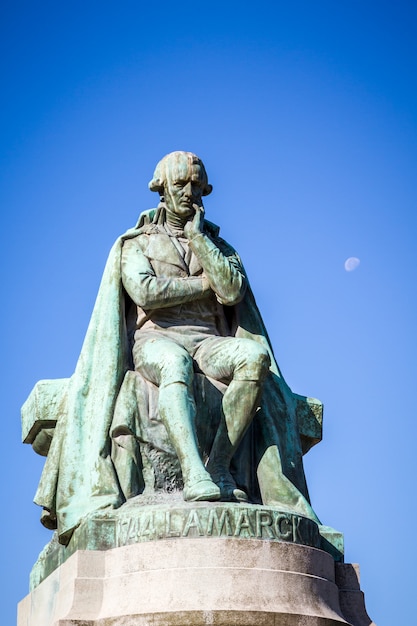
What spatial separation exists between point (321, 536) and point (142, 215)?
Answer: 3524 mm

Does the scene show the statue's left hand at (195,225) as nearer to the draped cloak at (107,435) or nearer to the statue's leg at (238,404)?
the draped cloak at (107,435)

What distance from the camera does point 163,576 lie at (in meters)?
10.1

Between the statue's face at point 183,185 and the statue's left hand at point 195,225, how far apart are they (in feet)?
0.31

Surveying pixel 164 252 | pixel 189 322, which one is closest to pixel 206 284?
pixel 189 322

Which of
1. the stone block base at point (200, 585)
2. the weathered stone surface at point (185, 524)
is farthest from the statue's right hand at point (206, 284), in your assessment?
the stone block base at point (200, 585)

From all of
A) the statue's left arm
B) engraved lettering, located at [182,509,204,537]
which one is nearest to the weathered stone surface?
engraved lettering, located at [182,509,204,537]

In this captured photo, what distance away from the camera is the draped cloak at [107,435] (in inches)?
449

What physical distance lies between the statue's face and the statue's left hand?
3.7 inches

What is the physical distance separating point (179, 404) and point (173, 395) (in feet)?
0.32

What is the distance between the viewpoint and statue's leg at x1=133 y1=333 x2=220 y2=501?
10.6 metres

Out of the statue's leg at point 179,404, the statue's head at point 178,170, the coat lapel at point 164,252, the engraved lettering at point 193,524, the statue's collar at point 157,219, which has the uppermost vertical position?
the statue's head at point 178,170

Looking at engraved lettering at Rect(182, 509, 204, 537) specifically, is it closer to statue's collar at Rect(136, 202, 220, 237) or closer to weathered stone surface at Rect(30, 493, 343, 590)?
weathered stone surface at Rect(30, 493, 343, 590)

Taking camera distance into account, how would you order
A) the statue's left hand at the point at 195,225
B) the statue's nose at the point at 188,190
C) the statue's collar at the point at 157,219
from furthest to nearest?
1. the statue's collar at the point at 157,219
2. the statue's nose at the point at 188,190
3. the statue's left hand at the point at 195,225

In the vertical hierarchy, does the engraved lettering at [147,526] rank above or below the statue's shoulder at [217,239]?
below
